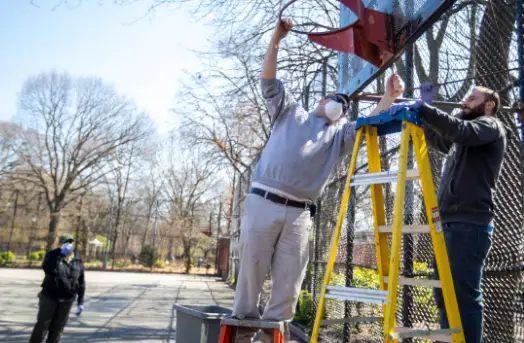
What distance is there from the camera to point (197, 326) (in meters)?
3.92

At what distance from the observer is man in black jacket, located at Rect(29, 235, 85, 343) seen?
6.38 m

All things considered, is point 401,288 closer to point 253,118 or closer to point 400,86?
point 400,86

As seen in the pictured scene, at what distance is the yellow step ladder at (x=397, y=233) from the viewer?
232 centimetres

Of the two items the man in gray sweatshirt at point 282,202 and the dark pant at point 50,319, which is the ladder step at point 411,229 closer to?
the man in gray sweatshirt at point 282,202

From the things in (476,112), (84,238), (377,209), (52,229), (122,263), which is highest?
(52,229)

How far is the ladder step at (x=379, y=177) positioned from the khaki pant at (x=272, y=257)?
19.9 inches

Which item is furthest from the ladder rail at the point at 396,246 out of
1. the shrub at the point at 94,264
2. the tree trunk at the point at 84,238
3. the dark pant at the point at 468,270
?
the tree trunk at the point at 84,238

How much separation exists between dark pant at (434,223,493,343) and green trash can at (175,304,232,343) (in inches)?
70.5

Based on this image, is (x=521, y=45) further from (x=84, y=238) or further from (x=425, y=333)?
(x=84, y=238)

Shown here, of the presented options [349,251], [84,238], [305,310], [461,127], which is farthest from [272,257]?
[84,238]

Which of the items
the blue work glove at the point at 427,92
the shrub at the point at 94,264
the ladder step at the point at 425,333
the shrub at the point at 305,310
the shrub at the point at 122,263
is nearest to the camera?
the ladder step at the point at 425,333

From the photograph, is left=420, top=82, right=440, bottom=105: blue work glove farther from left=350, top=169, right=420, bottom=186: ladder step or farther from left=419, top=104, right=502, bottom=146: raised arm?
left=350, top=169, right=420, bottom=186: ladder step

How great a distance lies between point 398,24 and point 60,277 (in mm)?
5392

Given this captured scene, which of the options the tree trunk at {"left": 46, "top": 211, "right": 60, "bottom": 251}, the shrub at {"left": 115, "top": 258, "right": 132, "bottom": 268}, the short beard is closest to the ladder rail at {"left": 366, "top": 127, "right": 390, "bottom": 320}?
the short beard
